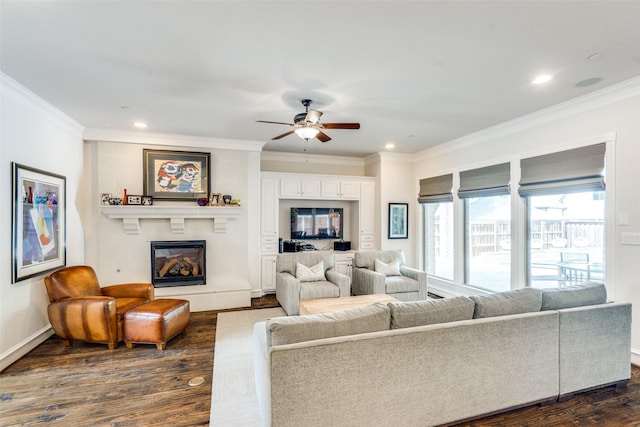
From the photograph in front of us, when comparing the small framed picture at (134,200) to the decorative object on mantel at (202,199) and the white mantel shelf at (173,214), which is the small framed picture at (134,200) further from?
the decorative object on mantel at (202,199)

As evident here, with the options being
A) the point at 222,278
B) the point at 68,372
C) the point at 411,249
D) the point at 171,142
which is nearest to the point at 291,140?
the point at 171,142

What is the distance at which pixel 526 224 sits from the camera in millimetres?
4164

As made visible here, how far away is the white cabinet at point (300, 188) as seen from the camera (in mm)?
5922

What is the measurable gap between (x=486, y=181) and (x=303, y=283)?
317cm

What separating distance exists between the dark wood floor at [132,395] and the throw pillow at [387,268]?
9.03ft

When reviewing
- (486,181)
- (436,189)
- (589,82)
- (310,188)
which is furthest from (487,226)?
(310,188)

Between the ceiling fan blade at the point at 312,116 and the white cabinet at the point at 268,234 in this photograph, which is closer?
the ceiling fan blade at the point at 312,116

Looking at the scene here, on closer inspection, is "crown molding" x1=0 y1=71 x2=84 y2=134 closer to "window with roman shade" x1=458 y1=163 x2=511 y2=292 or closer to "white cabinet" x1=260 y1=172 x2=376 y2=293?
"white cabinet" x1=260 y1=172 x2=376 y2=293

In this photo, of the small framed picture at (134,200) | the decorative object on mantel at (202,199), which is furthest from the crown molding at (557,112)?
the small framed picture at (134,200)

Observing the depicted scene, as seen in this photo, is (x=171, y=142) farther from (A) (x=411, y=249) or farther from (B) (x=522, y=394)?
(B) (x=522, y=394)

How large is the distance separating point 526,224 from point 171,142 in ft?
17.6

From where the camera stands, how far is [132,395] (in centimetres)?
253

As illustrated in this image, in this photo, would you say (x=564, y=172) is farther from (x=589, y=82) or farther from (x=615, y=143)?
(x=589, y=82)

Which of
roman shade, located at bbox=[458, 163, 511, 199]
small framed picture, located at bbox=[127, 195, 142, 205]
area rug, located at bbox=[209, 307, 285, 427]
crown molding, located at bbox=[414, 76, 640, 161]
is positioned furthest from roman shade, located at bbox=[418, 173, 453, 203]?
small framed picture, located at bbox=[127, 195, 142, 205]
